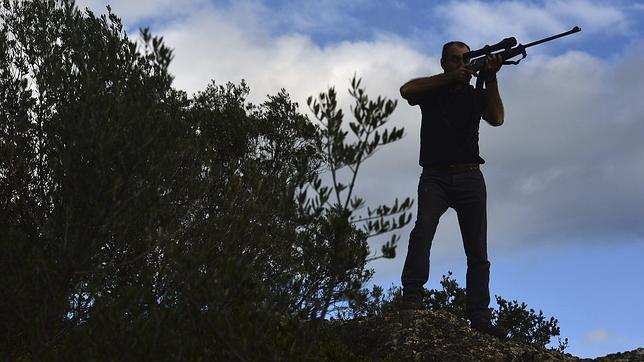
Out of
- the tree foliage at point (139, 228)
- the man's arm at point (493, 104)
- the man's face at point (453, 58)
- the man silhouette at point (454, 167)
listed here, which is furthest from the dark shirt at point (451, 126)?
the tree foliage at point (139, 228)

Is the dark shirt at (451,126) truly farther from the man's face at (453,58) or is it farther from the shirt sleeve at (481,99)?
the man's face at (453,58)

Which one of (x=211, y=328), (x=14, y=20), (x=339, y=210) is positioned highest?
(x=14, y=20)

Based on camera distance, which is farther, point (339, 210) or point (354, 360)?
point (354, 360)

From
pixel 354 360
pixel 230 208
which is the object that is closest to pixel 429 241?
pixel 354 360

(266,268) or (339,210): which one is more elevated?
(266,268)

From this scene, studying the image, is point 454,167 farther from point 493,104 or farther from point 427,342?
point 427,342

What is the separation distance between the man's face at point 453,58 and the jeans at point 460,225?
4.63 feet

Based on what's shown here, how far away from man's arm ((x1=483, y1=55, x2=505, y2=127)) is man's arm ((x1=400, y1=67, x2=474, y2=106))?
0.26 meters

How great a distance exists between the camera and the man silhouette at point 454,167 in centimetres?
988

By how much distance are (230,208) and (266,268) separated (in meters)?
2.05

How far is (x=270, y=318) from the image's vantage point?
612 cm

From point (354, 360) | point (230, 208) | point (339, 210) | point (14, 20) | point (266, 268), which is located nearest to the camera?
point (339, 210)

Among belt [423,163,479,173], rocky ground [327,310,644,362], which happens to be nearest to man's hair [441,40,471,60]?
belt [423,163,479,173]

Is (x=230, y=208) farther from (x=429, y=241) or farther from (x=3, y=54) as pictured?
(x=3, y=54)
